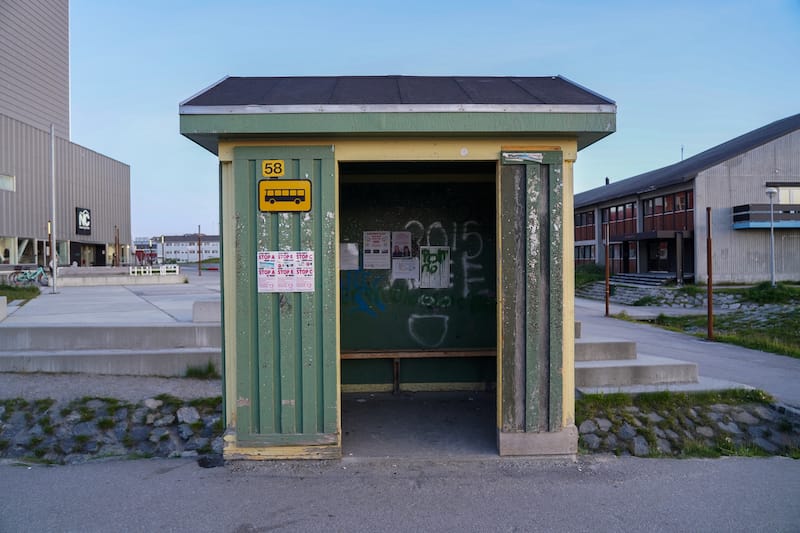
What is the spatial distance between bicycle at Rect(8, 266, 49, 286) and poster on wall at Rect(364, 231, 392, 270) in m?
22.2

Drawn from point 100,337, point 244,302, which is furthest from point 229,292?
point 100,337

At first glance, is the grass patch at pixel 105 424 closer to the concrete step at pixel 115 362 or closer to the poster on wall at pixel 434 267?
the concrete step at pixel 115 362

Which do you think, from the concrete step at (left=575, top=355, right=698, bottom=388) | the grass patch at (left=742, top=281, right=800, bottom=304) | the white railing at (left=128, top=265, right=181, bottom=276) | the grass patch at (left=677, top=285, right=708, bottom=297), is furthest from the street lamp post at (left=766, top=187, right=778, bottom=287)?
the white railing at (left=128, top=265, right=181, bottom=276)

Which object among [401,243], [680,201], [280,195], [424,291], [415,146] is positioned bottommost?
[424,291]

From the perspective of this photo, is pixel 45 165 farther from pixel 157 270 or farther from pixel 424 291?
pixel 424 291

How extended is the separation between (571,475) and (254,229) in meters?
3.44

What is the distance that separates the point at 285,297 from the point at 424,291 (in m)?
2.70

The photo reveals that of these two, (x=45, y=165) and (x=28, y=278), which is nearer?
(x=28, y=278)

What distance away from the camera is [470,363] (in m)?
7.36

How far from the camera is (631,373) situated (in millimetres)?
6559

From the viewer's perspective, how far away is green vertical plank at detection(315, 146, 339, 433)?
503cm

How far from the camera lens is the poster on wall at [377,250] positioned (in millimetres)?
7285

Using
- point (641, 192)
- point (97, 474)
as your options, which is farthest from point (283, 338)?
point (641, 192)

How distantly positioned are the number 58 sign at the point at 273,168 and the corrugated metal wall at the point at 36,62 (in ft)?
145
